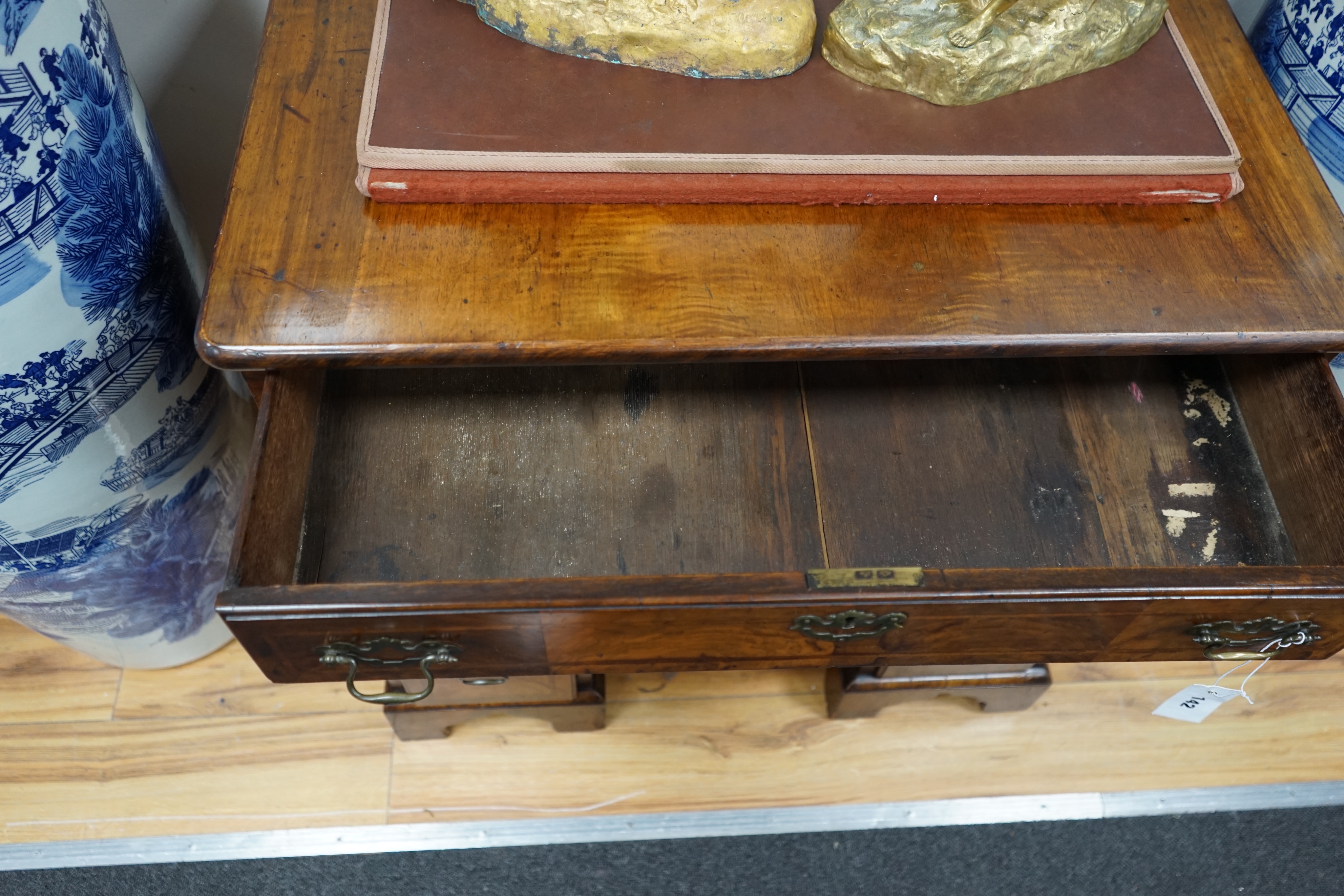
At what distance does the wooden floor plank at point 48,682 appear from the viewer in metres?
0.92

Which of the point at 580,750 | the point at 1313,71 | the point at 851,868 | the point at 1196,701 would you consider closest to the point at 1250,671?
the point at 1196,701

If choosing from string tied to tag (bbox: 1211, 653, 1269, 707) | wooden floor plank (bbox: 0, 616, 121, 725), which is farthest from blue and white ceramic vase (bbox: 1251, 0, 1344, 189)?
wooden floor plank (bbox: 0, 616, 121, 725)

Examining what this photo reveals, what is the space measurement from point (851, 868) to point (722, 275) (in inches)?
22.6

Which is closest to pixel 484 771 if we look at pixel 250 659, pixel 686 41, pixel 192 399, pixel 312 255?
pixel 250 659

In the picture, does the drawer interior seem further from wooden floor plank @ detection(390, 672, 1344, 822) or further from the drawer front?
wooden floor plank @ detection(390, 672, 1344, 822)

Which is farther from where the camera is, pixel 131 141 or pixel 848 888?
pixel 848 888

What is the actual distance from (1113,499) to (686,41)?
0.43 metres

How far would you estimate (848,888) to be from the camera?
874 millimetres

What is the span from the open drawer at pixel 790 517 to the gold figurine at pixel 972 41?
21 cm

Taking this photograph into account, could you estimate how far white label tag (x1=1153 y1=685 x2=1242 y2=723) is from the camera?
0.69 metres

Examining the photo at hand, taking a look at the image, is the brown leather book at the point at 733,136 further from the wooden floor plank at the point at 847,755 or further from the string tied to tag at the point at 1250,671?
the wooden floor plank at the point at 847,755

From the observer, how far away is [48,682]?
3.09 feet

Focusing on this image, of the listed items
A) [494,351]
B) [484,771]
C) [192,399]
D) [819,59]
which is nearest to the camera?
[494,351]

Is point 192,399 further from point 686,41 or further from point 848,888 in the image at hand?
point 848,888
